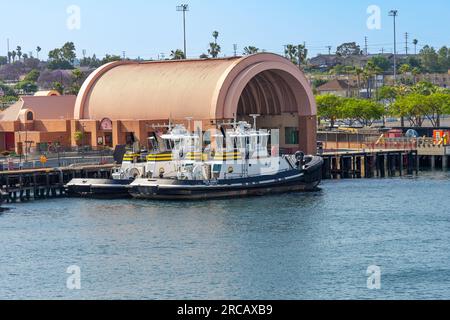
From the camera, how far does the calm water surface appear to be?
138 ft

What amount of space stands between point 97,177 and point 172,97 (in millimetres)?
13561

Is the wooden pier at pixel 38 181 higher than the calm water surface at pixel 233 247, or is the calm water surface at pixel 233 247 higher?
the wooden pier at pixel 38 181

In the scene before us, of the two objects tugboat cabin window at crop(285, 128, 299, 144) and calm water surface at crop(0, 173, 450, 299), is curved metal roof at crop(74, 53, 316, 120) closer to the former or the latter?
tugboat cabin window at crop(285, 128, 299, 144)

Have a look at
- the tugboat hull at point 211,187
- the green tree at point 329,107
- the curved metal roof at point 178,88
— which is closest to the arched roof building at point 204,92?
the curved metal roof at point 178,88

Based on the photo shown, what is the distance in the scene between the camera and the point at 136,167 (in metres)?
75.7

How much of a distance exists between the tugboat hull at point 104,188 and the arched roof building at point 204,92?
568 inches

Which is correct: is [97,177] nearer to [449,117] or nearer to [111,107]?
[111,107]

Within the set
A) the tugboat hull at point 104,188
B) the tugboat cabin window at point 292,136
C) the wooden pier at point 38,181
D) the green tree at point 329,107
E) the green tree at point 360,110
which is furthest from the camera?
the green tree at point 329,107

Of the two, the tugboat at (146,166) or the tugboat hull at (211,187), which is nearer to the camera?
the tugboat hull at (211,187)

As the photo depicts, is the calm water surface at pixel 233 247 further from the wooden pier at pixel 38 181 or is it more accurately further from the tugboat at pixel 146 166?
the wooden pier at pixel 38 181

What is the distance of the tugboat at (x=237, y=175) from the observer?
71438mm
